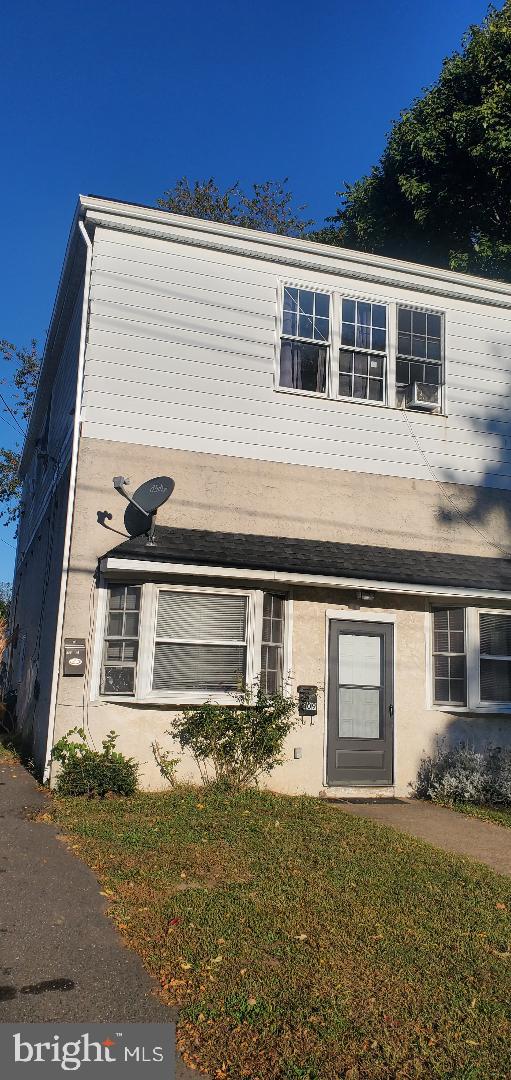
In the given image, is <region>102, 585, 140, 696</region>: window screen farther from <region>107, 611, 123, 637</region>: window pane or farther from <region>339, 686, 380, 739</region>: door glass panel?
<region>339, 686, 380, 739</region>: door glass panel

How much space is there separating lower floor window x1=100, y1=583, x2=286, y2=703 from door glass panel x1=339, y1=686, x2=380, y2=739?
90 cm

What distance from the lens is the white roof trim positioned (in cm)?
854

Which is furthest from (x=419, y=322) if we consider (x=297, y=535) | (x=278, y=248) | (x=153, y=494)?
(x=153, y=494)

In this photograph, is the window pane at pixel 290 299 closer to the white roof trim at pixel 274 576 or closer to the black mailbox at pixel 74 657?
the white roof trim at pixel 274 576

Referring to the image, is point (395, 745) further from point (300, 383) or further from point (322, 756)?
point (300, 383)

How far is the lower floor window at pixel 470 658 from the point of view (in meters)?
9.92

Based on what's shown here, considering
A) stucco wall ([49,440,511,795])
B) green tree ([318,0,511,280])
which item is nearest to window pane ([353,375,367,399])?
stucco wall ([49,440,511,795])

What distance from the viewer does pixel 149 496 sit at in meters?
9.12

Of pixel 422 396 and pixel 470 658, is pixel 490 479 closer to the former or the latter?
pixel 422 396

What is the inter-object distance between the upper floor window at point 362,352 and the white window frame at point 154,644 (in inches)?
144

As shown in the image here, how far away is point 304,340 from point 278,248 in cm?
136

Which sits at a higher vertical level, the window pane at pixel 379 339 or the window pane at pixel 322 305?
the window pane at pixel 322 305

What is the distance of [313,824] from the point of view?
7438 mm

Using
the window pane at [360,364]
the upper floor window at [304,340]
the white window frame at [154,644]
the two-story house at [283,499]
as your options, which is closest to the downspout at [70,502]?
the two-story house at [283,499]
